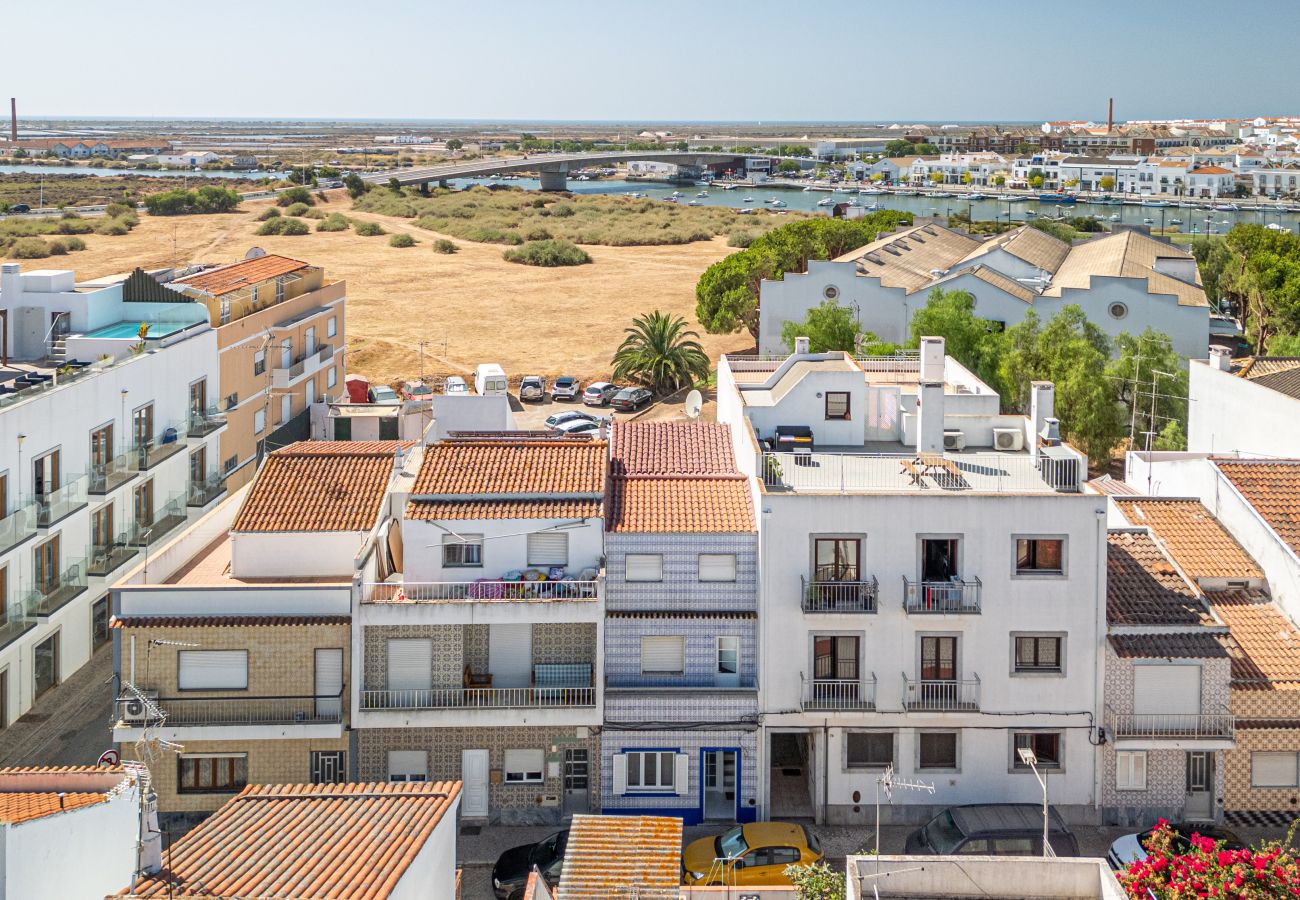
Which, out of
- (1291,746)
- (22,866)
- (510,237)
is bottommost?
(1291,746)

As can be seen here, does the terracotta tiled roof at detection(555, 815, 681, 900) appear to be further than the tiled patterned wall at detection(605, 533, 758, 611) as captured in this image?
No

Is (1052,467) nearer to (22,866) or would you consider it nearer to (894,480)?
(894,480)

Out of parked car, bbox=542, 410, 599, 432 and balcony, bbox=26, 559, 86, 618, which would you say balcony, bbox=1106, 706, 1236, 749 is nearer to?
balcony, bbox=26, 559, 86, 618

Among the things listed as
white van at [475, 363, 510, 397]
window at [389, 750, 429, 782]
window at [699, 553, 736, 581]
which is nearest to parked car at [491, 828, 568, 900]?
window at [389, 750, 429, 782]

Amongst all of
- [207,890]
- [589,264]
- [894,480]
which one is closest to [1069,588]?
[894,480]

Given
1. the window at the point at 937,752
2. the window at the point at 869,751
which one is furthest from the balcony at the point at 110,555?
the window at the point at 937,752

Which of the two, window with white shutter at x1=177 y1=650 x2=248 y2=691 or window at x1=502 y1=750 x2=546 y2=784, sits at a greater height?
window with white shutter at x1=177 y1=650 x2=248 y2=691
